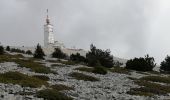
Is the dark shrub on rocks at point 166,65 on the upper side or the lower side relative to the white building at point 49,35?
lower

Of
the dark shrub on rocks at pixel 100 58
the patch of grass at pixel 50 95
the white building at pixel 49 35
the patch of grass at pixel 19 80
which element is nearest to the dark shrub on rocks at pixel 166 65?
the dark shrub on rocks at pixel 100 58

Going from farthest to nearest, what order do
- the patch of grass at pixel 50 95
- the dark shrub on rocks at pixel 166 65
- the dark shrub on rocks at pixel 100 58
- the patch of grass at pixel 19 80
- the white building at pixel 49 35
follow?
the white building at pixel 49 35 < the dark shrub on rocks at pixel 166 65 < the dark shrub on rocks at pixel 100 58 < the patch of grass at pixel 19 80 < the patch of grass at pixel 50 95

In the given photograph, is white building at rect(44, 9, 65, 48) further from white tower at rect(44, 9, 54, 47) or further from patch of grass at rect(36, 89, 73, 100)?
patch of grass at rect(36, 89, 73, 100)

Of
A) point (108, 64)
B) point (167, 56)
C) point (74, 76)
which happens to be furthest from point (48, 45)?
point (74, 76)

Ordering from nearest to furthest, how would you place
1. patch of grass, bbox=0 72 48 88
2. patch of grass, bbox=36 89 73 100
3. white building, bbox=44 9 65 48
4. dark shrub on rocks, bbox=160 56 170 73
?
patch of grass, bbox=36 89 73 100 → patch of grass, bbox=0 72 48 88 → dark shrub on rocks, bbox=160 56 170 73 → white building, bbox=44 9 65 48

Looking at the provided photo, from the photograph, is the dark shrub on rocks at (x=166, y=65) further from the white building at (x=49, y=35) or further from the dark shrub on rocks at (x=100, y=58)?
the white building at (x=49, y=35)

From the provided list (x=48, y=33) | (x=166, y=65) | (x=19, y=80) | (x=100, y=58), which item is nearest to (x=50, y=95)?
(x=19, y=80)

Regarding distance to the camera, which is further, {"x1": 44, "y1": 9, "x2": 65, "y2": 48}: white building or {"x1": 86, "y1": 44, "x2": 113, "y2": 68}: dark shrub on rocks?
{"x1": 44, "y1": 9, "x2": 65, "y2": 48}: white building

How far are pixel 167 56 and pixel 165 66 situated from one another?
10.4 feet

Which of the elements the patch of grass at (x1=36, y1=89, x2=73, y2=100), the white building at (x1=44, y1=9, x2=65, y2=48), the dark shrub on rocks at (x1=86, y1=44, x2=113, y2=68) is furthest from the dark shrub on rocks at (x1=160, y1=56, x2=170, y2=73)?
the white building at (x1=44, y1=9, x2=65, y2=48)

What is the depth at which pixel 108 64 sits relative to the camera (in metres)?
72.6

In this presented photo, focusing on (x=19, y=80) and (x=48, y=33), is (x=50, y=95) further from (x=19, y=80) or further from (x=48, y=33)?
(x=48, y=33)

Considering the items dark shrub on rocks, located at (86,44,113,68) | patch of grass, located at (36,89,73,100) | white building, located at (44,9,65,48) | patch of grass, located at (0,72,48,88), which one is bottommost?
patch of grass, located at (36,89,73,100)

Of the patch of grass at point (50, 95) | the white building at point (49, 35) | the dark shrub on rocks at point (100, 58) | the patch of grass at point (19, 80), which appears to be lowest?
the patch of grass at point (50, 95)
